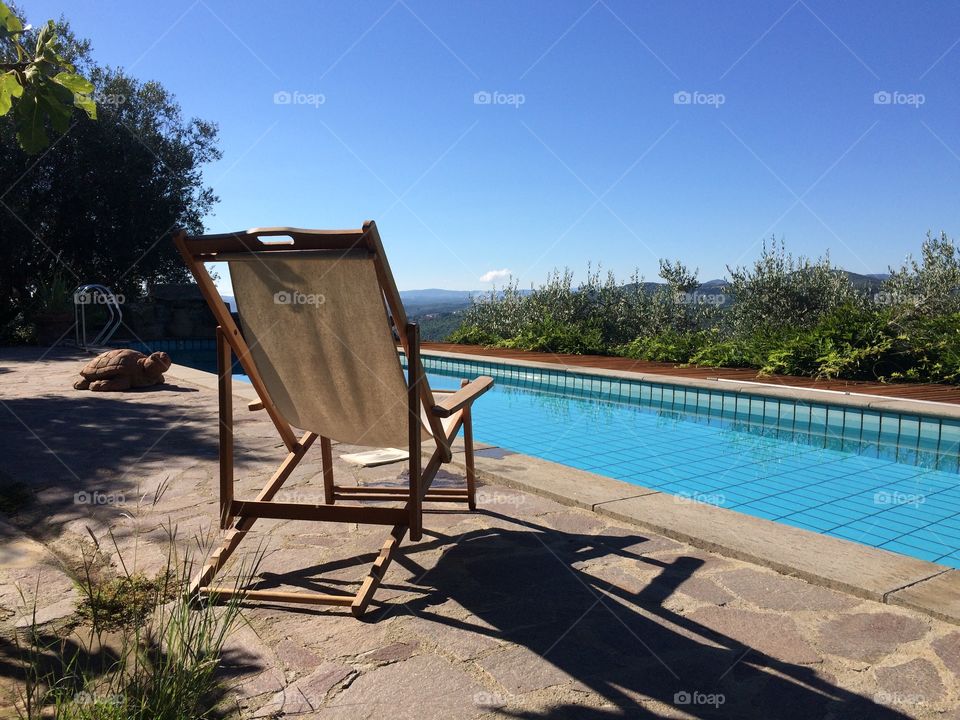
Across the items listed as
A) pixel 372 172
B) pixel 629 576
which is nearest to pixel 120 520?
pixel 629 576

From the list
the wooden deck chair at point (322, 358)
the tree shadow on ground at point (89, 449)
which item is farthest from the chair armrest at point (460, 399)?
the tree shadow on ground at point (89, 449)

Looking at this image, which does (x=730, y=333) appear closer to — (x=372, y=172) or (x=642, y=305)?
(x=642, y=305)

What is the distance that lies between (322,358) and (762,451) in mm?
4884

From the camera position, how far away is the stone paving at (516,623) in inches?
64.7

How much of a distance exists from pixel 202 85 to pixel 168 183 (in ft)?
29.8

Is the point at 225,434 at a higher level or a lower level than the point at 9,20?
lower

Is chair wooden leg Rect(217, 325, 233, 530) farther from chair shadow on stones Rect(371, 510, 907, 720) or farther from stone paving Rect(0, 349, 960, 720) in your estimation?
chair shadow on stones Rect(371, 510, 907, 720)

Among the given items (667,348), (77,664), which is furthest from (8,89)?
(667,348)

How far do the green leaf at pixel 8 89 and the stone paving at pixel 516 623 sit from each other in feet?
3.18

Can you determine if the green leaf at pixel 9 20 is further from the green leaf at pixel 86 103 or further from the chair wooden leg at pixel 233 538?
the chair wooden leg at pixel 233 538

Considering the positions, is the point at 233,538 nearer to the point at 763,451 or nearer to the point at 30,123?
the point at 30,123

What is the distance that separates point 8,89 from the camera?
A: 149 centimetres

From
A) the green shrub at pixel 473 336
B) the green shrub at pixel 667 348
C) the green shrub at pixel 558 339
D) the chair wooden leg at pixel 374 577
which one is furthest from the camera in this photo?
the green shrub at pixel 473 336

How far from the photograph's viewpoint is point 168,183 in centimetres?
1698
